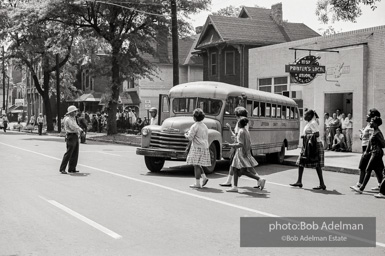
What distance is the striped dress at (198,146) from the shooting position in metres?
11.5

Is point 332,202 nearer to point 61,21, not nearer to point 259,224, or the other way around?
point 259,224

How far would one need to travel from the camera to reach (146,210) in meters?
8.75

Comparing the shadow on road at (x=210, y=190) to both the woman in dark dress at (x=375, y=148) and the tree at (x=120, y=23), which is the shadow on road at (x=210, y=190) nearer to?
the woman in dark dress at (x=375, y=148)

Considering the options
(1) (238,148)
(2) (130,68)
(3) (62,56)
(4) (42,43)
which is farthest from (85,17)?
(1) (238,148)

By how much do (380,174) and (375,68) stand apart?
11951 millimetres

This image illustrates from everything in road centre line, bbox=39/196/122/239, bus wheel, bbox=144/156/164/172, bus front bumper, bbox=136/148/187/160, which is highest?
bus front bumper, bbox=136/148/187/160

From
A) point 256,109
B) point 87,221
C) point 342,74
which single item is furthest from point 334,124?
point 87,221

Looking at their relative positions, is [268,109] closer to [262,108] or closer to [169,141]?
[262,108]

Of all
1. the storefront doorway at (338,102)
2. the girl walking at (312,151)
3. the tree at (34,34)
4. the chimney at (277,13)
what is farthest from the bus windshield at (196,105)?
the chimney at (277,13)

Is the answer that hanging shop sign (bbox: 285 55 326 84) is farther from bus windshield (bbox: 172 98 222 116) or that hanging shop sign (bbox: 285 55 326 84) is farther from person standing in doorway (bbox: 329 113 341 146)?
bus windshield (bbox: 172 98 222 116)

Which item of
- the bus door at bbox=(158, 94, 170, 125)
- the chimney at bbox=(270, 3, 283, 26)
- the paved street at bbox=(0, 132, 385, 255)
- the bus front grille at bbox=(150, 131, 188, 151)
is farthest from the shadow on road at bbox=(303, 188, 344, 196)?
the chimney at bbox=(270, 3, 283, 26)

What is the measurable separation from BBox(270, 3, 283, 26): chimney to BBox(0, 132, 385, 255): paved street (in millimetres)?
29186

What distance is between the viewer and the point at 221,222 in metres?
7.93

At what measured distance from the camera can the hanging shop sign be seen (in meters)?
22.9
